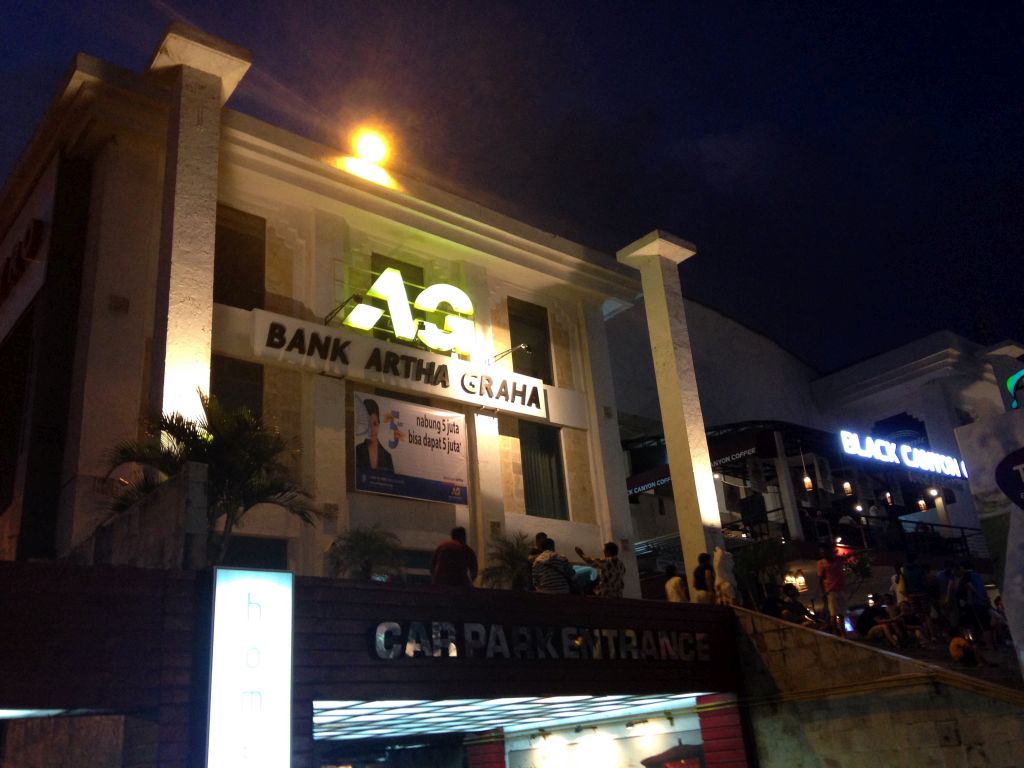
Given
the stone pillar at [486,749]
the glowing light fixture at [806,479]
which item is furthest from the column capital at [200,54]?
the glowing light fixture at [806,479]

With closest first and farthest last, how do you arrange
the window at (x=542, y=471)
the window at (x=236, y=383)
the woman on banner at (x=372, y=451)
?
the window at (x=236, y=383) < the woman on banner at (x=372, y=451) < the window at (x=542, y=471)

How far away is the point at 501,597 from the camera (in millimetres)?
11656

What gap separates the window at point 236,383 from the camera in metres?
16.7

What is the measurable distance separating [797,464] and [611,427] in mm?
11565

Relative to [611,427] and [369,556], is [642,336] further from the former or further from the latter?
[369,556]

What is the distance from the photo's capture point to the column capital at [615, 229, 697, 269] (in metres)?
20.6

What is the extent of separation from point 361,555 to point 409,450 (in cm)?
312

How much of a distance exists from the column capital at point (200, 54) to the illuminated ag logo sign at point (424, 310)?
16.8 feet

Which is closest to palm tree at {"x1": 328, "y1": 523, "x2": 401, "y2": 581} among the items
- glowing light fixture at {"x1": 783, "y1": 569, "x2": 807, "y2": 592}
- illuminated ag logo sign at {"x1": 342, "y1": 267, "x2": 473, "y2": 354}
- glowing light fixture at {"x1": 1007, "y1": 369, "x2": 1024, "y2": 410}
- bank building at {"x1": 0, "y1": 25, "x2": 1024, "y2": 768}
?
bank building at {"x1": 0, "y1": 25, "x2": 1024, "y2": 768}

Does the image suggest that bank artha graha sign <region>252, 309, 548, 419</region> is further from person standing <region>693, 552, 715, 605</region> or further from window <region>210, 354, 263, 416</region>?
person standing <region>693, 552, 715, 605</region>

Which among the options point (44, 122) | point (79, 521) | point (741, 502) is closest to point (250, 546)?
point (79, 521)

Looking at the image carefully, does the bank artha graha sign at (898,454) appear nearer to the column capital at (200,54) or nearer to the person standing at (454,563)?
the person standing at (454,563)

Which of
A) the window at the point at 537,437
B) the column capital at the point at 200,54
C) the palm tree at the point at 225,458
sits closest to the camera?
the palm tree at the point at 225,458

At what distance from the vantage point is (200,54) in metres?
14.6
